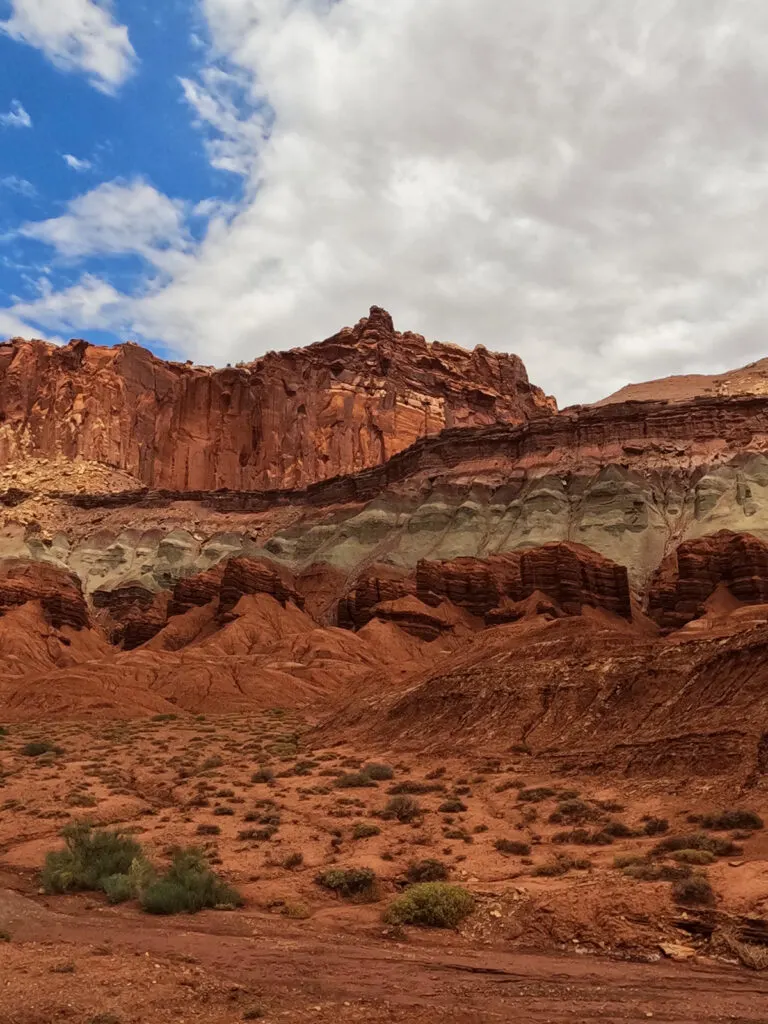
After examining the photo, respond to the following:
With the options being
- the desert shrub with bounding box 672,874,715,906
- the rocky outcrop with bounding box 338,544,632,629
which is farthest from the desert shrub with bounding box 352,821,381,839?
the rocky outcrop with bounding box 338,544,632,629

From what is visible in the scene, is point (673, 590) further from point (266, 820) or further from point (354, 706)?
point (266, 820)

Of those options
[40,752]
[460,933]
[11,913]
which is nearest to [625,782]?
[460,933]

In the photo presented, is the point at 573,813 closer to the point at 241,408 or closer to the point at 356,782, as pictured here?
the point at 356,782

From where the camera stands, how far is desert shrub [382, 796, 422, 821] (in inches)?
645

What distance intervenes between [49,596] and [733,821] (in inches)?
2162

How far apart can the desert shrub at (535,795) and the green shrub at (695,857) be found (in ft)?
18.7

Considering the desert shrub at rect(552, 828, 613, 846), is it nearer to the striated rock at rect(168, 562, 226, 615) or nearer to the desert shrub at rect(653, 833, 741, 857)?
the desert shrub at rect(653, 833, 741, 857)

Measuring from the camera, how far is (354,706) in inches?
1251

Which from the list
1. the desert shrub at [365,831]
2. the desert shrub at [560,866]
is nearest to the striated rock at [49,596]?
the desert shrub at [365,831]

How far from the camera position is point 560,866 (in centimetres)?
1173

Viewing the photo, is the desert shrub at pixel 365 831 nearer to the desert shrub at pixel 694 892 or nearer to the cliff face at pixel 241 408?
the desert shrub at pixel 694 892

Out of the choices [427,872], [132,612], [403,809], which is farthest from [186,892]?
[132,612]

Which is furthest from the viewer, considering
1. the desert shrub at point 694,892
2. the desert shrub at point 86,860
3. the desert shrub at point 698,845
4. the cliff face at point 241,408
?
the cliff face at point 241,408

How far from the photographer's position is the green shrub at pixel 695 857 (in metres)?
11.1
